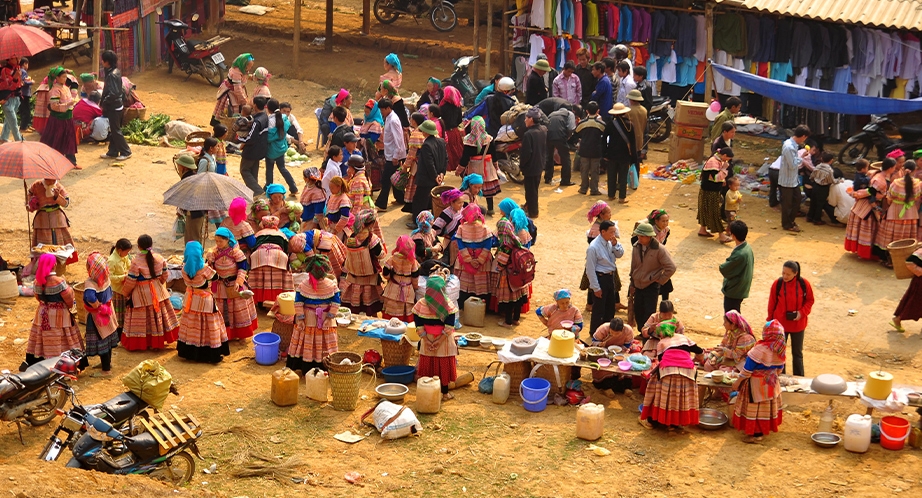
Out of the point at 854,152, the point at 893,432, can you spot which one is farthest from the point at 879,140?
the point at 893,432

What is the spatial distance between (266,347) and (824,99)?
31.6 feet

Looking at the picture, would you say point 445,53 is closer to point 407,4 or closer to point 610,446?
point 407,4

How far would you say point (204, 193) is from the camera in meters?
12.8

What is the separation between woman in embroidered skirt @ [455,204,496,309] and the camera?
12.6m

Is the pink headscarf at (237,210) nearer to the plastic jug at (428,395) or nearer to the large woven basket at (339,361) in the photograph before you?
the large woven basket at (339,361)

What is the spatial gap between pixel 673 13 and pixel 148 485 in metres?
14.4

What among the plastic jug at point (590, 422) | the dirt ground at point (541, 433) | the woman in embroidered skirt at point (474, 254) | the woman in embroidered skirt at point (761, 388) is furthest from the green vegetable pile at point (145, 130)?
the woman in embroidered skirt at point (761, 388)

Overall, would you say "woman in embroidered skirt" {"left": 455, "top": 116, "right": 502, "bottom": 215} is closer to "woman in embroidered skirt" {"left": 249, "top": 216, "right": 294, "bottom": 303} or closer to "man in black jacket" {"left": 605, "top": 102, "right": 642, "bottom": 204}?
"man in black jacket" {"left": 605, "top": 102, "right": 642, "bottom": 204}

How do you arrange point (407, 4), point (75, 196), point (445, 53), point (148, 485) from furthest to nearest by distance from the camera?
1. point (407, 4)
2. point (445, 53)
3. point (75, 196)
4. point (148, 485)

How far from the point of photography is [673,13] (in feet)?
66.6

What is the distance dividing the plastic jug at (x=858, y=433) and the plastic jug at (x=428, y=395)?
359cm

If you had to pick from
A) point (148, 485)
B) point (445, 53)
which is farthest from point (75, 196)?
point (445, 53)

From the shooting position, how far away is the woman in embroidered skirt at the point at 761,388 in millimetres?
9992

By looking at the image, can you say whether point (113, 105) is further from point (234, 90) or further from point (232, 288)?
point (232, 288)
